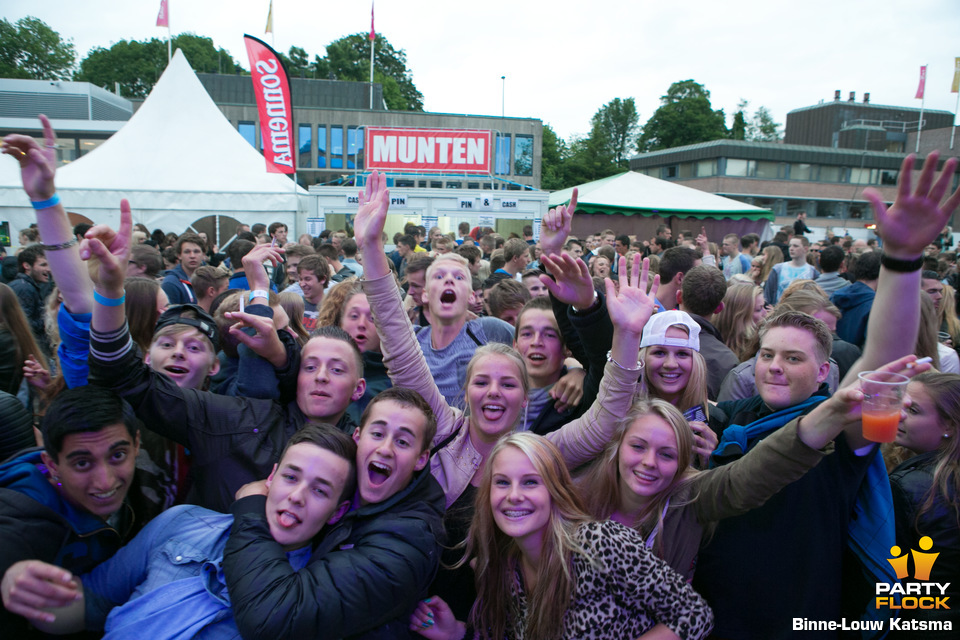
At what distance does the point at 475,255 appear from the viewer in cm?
736

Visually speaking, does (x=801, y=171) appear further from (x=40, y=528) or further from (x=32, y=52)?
(x=32, y=52)

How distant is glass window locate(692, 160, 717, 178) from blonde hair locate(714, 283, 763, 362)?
39722 millimetres

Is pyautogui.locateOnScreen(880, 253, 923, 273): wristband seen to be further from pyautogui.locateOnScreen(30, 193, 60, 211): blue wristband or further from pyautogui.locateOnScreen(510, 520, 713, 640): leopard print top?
pyautogui.locateOnScreen(30, 193, 60, 211): blue wristband

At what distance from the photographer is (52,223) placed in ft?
6.56

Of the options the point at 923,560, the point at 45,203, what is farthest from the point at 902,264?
the point at 45,203

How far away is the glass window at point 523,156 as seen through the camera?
4053 centimetres

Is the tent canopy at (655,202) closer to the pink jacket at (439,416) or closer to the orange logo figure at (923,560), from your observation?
the pink jacket at (439,416)

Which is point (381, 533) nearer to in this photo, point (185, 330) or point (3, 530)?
point (3, 530)

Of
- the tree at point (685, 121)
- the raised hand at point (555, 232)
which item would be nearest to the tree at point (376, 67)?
the tree at point (685, 121)

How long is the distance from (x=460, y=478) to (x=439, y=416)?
31 centimetres

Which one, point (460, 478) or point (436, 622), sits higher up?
point (460, 478)

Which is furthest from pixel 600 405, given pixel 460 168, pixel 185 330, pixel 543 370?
pixel 460 168

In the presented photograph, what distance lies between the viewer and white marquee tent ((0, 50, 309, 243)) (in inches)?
517

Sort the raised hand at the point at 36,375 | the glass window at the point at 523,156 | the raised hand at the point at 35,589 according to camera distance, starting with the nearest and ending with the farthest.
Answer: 1. the raised hand at the point at 35,589
2. the raised hand at the point at 36,375
3. the glass window at the point at 523,156
